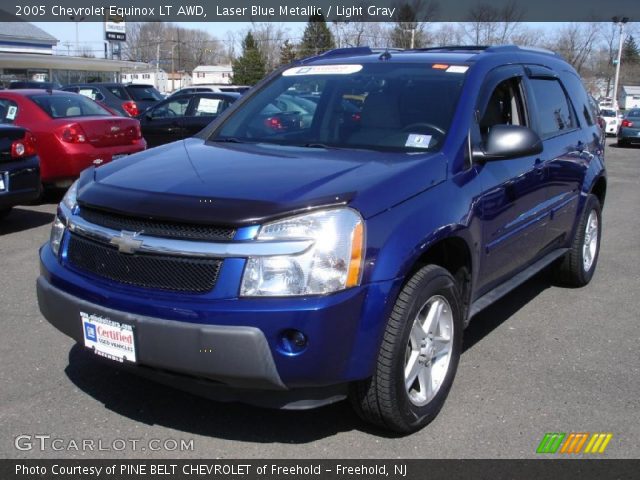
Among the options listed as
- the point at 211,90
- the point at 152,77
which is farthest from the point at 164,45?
the point at 211,90

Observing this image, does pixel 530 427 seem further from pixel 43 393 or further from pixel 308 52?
pixel 308 52

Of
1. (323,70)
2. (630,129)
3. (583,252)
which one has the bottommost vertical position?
(630,129)

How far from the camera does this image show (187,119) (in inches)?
499

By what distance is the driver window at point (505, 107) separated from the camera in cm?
414

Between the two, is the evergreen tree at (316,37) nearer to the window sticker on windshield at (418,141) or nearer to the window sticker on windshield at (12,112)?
the window sticker on windshield at (12,112)

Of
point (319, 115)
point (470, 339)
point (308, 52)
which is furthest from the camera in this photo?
point (308, 52)

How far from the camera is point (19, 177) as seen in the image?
741cm

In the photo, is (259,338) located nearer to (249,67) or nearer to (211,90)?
(211,90)

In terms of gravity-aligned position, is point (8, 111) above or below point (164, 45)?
below

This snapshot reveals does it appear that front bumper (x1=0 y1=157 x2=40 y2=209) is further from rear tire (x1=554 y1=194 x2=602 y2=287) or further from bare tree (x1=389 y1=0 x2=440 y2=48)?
bare tree (x1=389 y1=0 x2=440 y2=48)

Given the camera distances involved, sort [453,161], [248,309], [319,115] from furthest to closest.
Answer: [319,115] → [453,161] → [248,309]

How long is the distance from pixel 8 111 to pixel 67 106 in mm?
761

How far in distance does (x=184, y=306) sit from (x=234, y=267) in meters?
0.26

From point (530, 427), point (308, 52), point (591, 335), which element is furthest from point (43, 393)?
point (308, 52)
